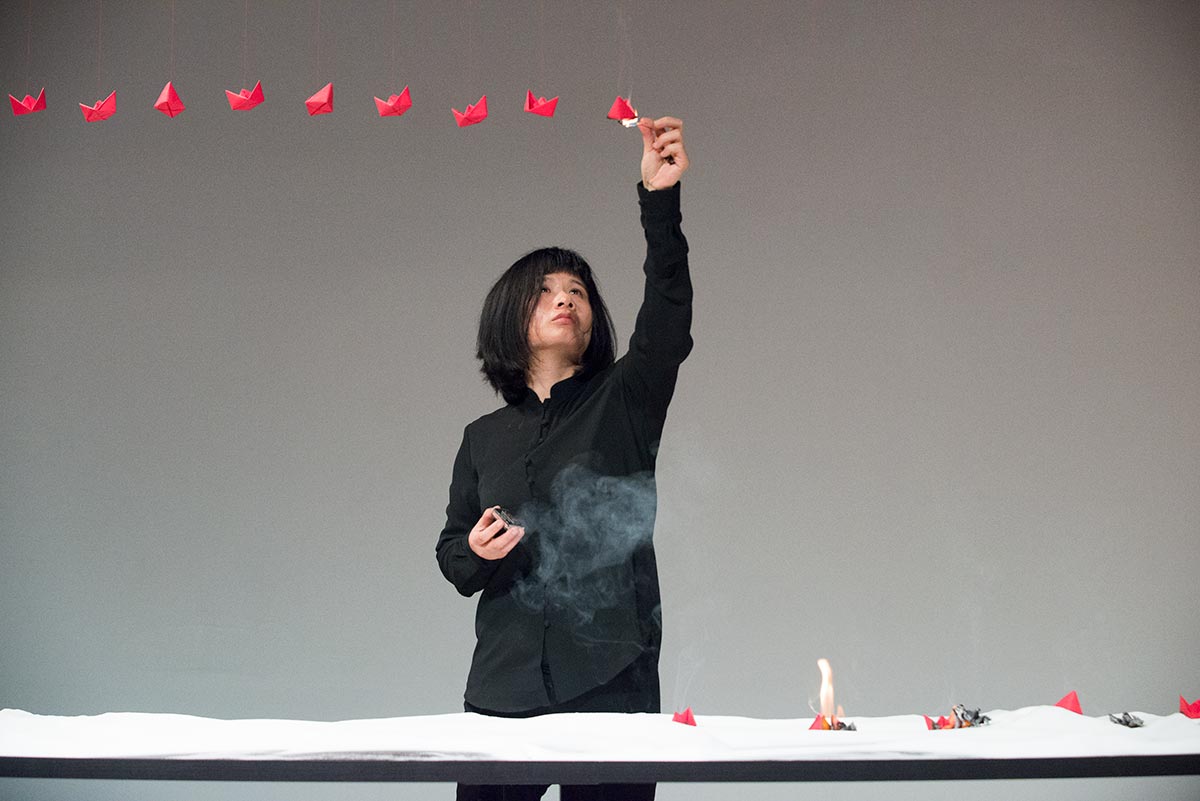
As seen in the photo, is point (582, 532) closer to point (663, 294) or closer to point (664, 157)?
point (663, 294)

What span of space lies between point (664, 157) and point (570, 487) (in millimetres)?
523

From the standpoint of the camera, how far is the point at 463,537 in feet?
6.12

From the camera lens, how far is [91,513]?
3.61 metres

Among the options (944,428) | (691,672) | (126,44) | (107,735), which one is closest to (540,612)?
(107,735)

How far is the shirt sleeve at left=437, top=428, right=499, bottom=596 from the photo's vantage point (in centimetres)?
178

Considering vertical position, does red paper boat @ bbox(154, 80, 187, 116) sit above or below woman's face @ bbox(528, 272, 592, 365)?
above

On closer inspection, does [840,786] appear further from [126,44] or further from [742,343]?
→ [126,44]

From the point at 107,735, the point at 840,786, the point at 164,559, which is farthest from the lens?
the point at 164,559

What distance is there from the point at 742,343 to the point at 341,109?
4.93 feet

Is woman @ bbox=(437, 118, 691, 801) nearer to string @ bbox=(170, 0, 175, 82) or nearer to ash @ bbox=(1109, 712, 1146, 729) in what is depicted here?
ash @ bbox=(1109, 712, 1146, 729)

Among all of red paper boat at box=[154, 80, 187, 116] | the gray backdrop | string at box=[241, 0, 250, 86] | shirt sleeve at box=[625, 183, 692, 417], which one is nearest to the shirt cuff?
shirt sleeve at box=[625, 183, 692, 417]

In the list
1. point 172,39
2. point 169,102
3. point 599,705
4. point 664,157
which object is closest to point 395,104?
point 169,102

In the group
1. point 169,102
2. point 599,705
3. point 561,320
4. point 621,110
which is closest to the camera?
point 599,705

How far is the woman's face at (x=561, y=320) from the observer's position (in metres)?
1.92
